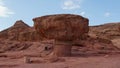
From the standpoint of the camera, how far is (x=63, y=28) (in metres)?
18.0

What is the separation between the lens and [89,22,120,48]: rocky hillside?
94.0 ft

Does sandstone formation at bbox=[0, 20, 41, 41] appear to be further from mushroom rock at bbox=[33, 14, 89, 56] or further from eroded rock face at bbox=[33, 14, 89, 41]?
mushroom rock at bbox=[33, 14, 89, 56]

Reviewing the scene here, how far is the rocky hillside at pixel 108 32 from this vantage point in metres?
28.7

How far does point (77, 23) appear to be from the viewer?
1811cm

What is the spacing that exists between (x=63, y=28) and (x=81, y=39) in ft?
34.6

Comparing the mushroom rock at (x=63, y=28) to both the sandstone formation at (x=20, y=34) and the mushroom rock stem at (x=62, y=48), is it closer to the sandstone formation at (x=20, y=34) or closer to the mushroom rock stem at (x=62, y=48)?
the mushroom rock stem at (x=62, y=48)

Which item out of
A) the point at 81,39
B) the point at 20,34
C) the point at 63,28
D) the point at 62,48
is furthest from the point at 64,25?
the point at 20,34

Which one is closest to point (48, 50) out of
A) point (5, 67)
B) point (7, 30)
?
point (5, 67)

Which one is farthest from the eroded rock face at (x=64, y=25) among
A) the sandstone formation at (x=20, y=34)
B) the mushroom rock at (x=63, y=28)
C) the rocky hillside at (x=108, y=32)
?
the sandstone formation at (x=20, y=34)

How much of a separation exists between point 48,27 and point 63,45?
1712mm

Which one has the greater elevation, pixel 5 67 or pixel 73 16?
pixel 73 16

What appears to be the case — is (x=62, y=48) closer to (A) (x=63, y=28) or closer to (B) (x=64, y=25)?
(A) (x=63, y=28)

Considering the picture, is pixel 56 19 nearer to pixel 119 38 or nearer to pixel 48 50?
pixel 48 50

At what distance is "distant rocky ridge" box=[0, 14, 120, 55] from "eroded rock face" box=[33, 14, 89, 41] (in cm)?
462
